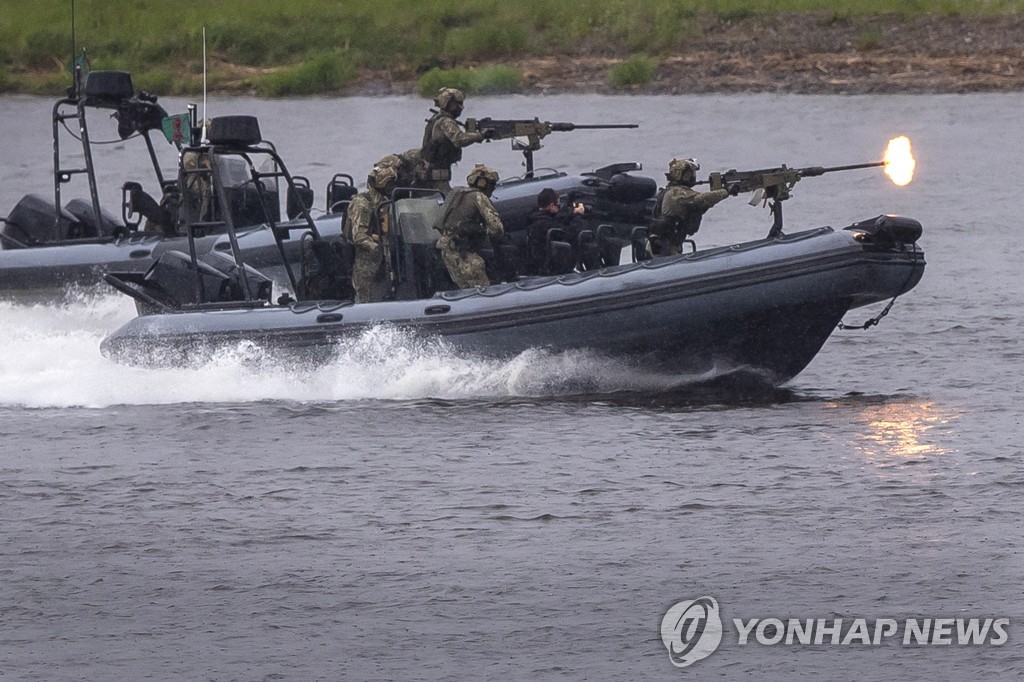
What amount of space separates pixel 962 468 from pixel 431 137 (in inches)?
230

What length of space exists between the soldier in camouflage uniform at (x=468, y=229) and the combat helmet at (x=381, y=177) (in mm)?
460

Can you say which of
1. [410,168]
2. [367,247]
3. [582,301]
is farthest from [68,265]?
[582,301]

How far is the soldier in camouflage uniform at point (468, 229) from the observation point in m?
12.7

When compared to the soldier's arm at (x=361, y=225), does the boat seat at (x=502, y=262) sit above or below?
below

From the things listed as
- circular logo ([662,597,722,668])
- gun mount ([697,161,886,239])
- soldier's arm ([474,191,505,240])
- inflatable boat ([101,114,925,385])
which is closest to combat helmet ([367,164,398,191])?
inflatable boat ([101,114,925,385])

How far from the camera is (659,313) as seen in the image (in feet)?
40.3

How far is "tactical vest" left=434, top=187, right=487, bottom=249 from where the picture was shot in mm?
12734

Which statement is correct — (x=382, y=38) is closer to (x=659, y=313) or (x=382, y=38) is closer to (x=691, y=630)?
(x=659, y=313)

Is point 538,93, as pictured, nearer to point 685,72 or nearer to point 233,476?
point 685,72

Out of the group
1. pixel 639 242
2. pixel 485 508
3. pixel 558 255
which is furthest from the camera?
pixel 639 242

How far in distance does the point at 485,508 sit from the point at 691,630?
215 cm

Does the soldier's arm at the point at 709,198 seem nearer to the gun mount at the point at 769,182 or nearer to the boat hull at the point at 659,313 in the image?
the gun mount at the point at 769,182

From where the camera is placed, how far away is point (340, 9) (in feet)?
135

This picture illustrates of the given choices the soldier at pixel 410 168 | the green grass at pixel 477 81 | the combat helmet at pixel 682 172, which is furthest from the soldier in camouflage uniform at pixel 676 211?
the green grass at pixel 477 81
